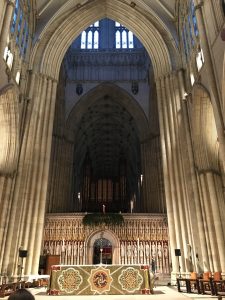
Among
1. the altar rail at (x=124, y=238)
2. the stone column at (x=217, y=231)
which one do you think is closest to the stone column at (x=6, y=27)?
the stone column at (x=217, y=231)

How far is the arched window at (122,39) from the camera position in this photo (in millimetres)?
29962

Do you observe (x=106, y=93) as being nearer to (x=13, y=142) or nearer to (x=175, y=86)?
(x=175, y=86)

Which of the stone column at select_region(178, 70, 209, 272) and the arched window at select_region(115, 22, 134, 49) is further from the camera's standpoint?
the arched window at select_region(115, 22, 134, 49)

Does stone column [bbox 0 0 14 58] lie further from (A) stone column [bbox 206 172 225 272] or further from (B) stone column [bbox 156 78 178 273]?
(A) stone column [bbox 206 172 225 272]

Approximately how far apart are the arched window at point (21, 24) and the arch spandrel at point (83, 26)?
42.5 inches

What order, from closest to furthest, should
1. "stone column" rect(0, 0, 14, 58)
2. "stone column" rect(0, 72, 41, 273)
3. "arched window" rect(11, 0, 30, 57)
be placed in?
"stone column" rect(0, 0, 14, 58) < "stone column" rect(0, 72, 41, 273) < "arched window" rect(11, 0, 30, 57)

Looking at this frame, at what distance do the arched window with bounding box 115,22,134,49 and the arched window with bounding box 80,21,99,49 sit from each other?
2.24m

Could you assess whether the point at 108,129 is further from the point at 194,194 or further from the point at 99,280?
the point at 99,280

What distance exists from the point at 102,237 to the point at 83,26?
14.7 metres

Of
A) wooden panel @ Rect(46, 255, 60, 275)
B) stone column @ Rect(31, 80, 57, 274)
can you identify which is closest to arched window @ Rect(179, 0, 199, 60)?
stone column @ Rect(31, 80, 57, 274)

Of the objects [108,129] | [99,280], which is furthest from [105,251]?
[108,129]

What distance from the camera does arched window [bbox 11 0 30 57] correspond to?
14.1m

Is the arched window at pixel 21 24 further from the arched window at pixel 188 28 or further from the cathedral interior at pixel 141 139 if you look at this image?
the arched window at pixel 188 28

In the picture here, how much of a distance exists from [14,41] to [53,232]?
497 inches
